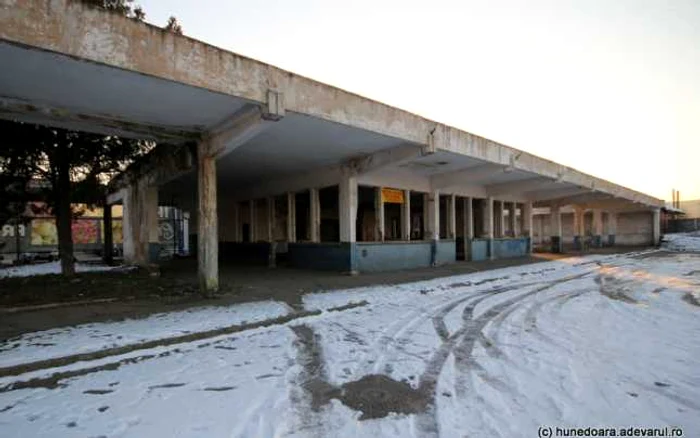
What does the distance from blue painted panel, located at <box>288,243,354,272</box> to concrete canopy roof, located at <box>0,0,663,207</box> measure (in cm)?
364

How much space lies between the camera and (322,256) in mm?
15273

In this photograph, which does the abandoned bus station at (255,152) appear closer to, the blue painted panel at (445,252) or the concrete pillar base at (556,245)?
the blue painted panel at (445,252)

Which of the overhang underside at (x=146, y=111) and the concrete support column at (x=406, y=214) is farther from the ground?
the overhang underside at (x=146, y=111)

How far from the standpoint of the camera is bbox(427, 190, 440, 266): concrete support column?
57.0 ft

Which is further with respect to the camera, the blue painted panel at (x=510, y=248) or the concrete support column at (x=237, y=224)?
the blue painted panel at (x=510, y=248)

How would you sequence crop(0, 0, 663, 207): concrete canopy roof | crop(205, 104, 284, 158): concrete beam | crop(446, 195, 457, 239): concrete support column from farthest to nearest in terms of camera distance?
crop(446, 195, 457, 239): concrete support column
crop(205, 104, 284, 158): concrete beam
crop(0, 0, 663, 207): concrete canopy roof

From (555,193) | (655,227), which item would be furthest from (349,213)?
(655,227)

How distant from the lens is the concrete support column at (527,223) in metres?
25.0

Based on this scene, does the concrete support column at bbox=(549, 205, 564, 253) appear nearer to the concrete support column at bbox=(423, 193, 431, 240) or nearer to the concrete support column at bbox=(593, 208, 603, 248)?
the concrete support column at bbox=(593, 208, 603, 248)

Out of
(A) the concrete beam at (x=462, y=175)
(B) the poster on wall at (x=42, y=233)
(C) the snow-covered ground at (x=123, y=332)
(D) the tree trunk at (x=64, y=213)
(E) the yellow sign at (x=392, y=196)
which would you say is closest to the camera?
(C) the snow-covered ground at (x=123, y=332)

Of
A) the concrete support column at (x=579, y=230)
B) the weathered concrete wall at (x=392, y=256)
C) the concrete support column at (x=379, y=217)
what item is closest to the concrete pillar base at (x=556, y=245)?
the concrete support column at (x=579, y=230)

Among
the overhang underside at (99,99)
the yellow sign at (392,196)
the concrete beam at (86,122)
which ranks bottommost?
the yellow sign at (392,196)

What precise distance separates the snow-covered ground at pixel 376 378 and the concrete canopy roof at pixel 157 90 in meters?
4.10

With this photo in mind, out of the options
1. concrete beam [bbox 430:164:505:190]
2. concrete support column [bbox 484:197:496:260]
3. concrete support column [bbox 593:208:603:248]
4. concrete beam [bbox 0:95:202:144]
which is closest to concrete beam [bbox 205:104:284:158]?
concrete beam [bbox 0:95:202:144]
